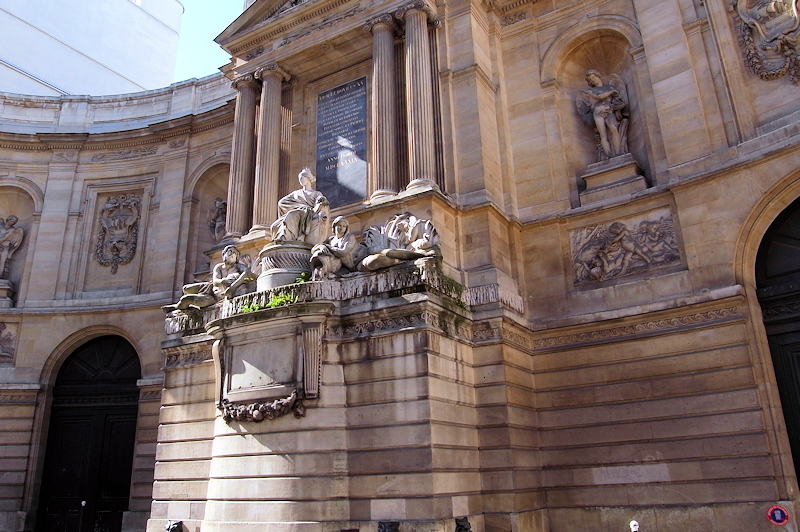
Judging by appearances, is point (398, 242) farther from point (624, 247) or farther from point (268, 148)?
point (268, 148)

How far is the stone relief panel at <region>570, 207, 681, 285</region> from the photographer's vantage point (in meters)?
14.9

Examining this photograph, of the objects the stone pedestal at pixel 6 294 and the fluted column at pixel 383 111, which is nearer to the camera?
the fluted column at pixel 383 111

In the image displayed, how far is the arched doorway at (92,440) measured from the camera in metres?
21.8

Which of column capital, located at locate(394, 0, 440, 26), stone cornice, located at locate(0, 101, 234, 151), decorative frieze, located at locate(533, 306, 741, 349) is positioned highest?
stone cornice, located at locate(0, 101, 234, 151)

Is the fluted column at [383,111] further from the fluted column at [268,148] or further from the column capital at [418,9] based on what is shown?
the fluted column at [268,148]

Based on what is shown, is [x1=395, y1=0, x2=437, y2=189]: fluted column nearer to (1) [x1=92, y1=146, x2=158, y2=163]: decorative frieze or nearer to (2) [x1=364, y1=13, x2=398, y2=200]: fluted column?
(2) [x1=364, y1=13, x2=398, y2=200]: fluted column

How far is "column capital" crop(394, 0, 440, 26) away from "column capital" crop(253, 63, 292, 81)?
4225mm

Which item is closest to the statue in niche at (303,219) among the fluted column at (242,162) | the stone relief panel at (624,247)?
the fluted column at (242,162)

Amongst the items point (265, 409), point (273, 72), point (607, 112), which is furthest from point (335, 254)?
point (273, 72)

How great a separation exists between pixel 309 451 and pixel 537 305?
6.88m

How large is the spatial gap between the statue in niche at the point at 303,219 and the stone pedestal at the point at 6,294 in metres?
14.9

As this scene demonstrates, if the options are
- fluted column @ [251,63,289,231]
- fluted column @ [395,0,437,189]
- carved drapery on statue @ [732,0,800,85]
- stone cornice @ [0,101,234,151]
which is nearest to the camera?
carved drapery on statue @ [732,0,800,85]

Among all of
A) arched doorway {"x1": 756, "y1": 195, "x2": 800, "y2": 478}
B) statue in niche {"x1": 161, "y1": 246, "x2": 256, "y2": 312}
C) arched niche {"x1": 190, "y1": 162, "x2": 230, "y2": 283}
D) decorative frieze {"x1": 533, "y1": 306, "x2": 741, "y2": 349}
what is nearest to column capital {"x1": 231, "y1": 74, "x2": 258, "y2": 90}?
arched niche {"x1": 190, "y1": 162, "x2": 230, "y2": 283}

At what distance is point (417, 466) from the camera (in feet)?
37.6
